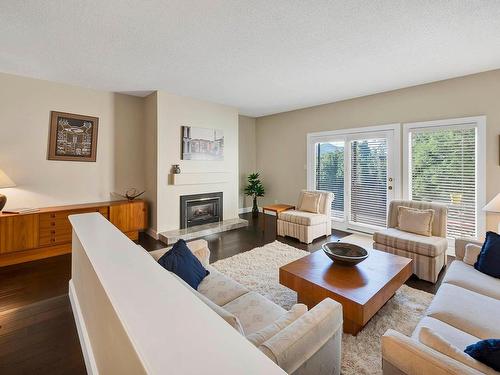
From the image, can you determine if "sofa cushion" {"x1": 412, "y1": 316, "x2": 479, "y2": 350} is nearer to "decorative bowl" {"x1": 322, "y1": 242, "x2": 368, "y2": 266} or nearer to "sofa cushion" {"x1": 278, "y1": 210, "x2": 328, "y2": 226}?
"decorative bowl" {"x1": 322, "y1": 242, "x2": 368, "y2": 266}

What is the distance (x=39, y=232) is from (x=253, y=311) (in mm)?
3570

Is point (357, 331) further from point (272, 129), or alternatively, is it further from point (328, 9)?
point (272, 129)

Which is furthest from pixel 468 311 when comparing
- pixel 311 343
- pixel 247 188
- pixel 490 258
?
pixel 247 188

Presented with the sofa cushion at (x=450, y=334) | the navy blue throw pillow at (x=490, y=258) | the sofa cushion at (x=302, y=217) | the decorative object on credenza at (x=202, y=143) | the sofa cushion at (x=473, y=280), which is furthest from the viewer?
the decorative object on credenza at (x=202, y=143)

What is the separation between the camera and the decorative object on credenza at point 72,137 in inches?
152

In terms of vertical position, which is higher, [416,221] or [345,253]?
[416,221]

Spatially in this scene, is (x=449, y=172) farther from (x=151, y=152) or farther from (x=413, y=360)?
(x=151, y=152)

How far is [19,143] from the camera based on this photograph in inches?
141

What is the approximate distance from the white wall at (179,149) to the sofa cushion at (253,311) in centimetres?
321

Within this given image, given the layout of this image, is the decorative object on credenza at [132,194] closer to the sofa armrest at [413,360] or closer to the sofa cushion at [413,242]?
the sofa cushion at [413,242]

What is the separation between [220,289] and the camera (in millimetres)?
1758

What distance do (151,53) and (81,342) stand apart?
9.76ft

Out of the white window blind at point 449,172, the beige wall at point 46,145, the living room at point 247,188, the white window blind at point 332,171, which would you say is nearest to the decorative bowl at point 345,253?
the living room at point 247,188

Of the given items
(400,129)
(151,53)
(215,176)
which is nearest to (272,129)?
(215,176)
